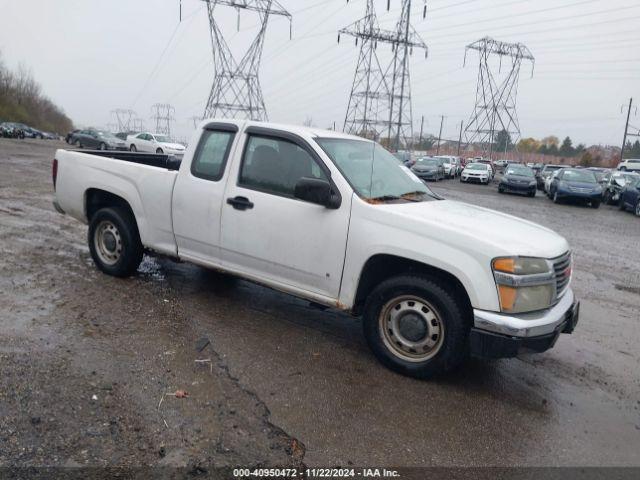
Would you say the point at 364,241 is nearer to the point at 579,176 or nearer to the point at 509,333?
the point at 509,333

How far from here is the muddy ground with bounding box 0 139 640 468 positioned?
10.4 feet

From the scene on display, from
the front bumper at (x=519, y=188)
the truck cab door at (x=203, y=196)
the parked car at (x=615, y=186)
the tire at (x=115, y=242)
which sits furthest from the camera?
the front bumper at (x=519, y=188)

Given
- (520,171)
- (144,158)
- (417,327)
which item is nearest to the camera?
(417,327)

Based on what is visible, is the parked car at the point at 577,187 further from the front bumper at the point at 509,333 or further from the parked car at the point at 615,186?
the front bumper at the point at 509,333

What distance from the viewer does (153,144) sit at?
3491cm

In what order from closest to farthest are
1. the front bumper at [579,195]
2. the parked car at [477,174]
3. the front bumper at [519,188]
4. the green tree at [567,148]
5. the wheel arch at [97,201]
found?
the wheel arch at [97,201] → the front bumper at [579,195] → the front bumper at [519,188] → the parked car at [477,174] → the green tree at [567,148]

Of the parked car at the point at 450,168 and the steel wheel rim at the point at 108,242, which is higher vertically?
the parked car at the point at 450,168

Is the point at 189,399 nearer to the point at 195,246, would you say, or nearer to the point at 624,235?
the point at 195,246

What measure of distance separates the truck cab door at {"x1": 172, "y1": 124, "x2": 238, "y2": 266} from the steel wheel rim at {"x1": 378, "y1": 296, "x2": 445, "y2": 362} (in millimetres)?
1870

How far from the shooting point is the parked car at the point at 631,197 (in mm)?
20062

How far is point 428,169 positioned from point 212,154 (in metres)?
29.1

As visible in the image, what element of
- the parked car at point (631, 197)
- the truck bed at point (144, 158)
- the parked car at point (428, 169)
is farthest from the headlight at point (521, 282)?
the parked car at point (428, 169)

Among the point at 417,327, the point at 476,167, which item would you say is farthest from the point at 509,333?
the point at 476,167

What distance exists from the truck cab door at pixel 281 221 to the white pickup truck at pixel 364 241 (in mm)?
11
